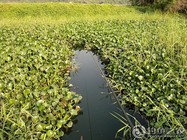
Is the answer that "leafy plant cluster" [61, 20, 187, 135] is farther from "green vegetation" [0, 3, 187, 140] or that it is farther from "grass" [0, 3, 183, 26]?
"grass" [0, 3, 183, 26]

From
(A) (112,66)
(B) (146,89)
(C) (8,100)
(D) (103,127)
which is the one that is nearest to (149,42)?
(A) (112,66)

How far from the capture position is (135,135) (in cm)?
299

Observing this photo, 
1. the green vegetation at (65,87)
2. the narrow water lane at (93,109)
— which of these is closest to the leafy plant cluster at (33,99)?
the green vegetation at (65,87)

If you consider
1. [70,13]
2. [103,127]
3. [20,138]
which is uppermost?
[70,13]

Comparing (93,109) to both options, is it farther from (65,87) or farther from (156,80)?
(156,80)

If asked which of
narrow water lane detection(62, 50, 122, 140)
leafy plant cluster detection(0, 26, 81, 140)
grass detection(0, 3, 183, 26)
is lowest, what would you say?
narrow water lane detection(62, 50, 122, 140)

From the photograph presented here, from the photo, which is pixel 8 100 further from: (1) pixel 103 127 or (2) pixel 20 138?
(1) pixel 103 127

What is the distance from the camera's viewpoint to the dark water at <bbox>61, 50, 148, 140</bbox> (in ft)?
11.9

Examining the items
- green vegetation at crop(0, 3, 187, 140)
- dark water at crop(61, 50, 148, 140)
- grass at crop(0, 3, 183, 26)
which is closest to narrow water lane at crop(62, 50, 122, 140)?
dark water at crop(61, 50, 148, 140)

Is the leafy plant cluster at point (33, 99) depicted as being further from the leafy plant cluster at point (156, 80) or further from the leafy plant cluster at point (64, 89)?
the leafy plant cluster at point (156, 80)

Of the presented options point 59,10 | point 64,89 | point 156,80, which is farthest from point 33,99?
point 59,10

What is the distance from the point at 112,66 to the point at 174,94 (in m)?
2.13

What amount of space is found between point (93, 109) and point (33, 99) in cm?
128

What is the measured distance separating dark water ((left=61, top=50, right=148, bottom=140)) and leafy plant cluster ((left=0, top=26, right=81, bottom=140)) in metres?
0.23
